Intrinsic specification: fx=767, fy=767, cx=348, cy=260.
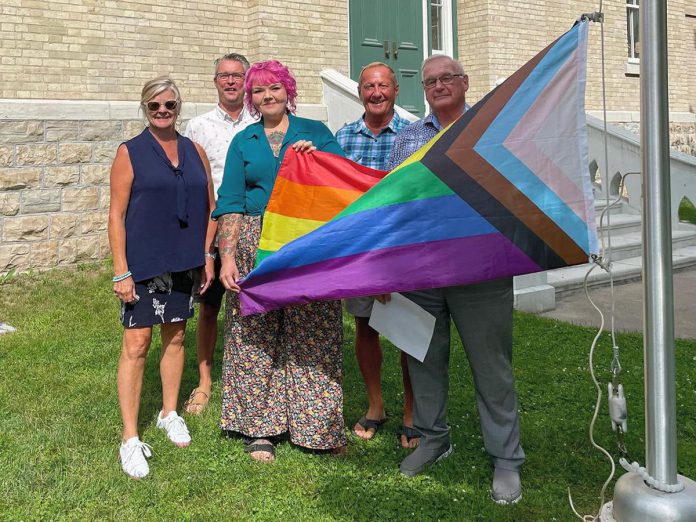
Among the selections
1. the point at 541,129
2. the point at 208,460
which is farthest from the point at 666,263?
the point at 208,460

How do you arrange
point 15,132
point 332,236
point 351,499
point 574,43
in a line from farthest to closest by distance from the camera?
point 15,132
point 351,499
point 332,236
point 574,43

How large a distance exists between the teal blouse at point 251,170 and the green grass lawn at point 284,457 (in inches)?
56.7

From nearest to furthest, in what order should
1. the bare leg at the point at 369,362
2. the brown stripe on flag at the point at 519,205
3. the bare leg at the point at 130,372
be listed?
the brown stripe on flag at the point at 519,205
the bare leg at the point at 130,372
the bare leg at the point at 369,362

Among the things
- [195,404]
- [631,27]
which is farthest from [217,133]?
[631,27]

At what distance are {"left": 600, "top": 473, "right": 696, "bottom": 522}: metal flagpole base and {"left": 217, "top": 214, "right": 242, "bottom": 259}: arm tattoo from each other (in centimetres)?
243

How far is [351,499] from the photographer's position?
3961 mm

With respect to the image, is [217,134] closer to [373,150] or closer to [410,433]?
[373,150]

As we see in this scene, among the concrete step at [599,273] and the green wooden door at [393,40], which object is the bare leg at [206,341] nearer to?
the concrete step at [599,273]

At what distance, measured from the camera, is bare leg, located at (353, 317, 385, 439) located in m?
4.82

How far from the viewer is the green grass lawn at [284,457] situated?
386cm

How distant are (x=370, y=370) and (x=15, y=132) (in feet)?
18.5

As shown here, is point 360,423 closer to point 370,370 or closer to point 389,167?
point 370,370

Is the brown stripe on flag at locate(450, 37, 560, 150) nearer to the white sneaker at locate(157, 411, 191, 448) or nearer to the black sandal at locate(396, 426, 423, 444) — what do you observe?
the black sandal at locate(396, 426, 423, 444)

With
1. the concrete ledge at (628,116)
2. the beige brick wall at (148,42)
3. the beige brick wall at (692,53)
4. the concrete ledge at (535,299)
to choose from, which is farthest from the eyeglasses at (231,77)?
the beige brick wall at (692,53)
